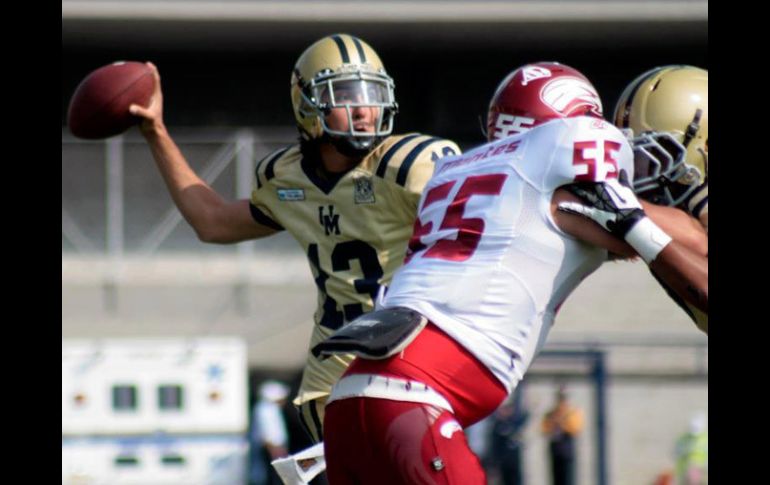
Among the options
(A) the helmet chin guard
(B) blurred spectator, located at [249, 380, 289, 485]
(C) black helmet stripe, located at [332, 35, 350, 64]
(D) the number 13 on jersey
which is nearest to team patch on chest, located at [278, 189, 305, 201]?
(C) black helmet stripe, located at [332, 35, 350, 64]

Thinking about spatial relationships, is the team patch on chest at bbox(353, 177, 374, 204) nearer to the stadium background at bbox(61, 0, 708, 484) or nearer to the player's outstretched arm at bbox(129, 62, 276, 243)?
the player's outstretched arm at bbox(129, 62, 276, 243)

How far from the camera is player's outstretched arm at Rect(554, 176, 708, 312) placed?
3.68 meters

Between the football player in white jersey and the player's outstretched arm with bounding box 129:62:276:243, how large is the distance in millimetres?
1765

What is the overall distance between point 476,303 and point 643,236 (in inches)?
18.6

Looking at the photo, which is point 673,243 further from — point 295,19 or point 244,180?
point 295,19

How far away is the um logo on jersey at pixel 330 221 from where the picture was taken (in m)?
5.26

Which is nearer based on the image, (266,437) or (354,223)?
(354,223)

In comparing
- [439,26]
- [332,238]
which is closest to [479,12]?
[439,26]

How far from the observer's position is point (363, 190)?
204 inches

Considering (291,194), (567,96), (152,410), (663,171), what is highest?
(567,96)

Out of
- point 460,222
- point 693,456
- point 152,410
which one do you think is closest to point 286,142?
point 152,410

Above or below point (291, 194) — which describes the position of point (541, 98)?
above

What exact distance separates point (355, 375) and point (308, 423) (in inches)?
62.9

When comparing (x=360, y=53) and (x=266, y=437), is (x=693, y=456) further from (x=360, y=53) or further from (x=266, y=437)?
(x=360, y=53)
